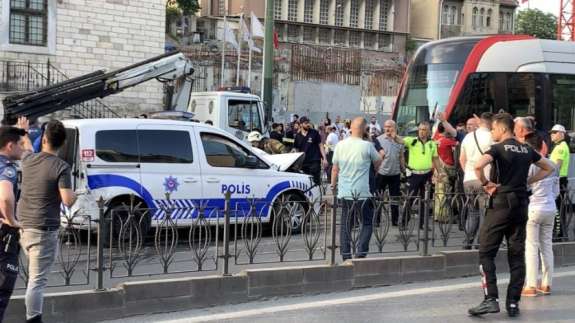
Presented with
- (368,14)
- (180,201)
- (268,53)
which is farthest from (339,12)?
(180,201)

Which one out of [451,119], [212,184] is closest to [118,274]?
[212,184]

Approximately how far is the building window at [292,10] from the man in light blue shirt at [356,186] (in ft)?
185

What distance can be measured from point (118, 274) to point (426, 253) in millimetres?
3862

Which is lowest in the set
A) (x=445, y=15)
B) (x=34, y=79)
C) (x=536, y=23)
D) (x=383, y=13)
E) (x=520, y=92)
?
(x=520, y=92)

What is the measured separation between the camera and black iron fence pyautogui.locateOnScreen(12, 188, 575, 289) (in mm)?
7621

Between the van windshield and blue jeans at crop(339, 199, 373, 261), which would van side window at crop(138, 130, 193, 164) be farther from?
blue jeans at crop(339, 199, 373, 261)

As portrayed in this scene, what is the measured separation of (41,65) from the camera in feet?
76.6

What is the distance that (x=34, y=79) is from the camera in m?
23.2

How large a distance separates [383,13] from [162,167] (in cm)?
6146

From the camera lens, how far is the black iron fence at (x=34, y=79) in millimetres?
22438

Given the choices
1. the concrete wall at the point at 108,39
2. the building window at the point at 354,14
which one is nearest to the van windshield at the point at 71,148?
the concrete wall at the point at 108,39

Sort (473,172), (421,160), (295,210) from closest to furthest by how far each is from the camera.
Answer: (295,210) < (473,172) < (421,160)

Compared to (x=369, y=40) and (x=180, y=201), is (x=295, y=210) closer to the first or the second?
(x=180, y=201)

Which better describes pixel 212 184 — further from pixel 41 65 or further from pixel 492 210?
pixel 41 65
